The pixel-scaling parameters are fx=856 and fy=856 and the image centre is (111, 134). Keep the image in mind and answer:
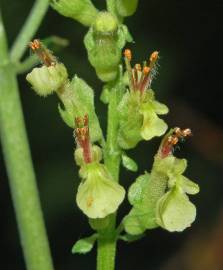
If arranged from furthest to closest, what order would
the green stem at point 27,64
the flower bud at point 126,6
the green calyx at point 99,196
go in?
1. the green stem at point 27,64
2. the flower bud at point 126,6
3. the green calyx at point 99,196

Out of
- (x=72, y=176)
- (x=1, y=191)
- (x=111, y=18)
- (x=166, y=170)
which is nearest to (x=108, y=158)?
(x=166, y=170)

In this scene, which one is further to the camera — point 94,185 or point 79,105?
point 79,105

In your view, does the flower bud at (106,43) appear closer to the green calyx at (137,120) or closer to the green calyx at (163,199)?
the green calyx at (137,120)

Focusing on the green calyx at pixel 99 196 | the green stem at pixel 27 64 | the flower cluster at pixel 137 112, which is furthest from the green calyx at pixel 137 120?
the green stem at pixel 27 64

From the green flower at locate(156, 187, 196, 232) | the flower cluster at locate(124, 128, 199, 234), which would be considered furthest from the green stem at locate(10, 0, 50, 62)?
the green flower at locate(156, 187, 196, 232)

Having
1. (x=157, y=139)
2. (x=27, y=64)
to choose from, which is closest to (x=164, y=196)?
(x=27, y=64)

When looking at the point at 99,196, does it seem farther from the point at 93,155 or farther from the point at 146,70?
the point at 146,70

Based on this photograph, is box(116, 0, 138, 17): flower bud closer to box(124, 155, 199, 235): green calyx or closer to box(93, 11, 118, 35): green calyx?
box(93, 11, 118, 35): green calyx
